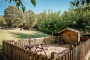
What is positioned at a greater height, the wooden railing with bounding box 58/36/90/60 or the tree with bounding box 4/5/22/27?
the tree with bounding box 4/5/22/27

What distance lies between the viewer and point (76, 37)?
39.1 ft

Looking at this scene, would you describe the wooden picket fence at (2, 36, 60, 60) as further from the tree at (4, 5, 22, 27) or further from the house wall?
the tree at (4, 5, 22, 27)

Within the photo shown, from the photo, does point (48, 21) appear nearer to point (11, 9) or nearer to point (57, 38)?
point (57, 38)

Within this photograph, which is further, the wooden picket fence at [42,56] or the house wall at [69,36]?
the house wall at [69,36]

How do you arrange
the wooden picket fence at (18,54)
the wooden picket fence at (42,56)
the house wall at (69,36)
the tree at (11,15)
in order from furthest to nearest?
the tree at (11,15)
the house wall at (69,36)
the wooden picket fence at (18,54)
the wooden picket fence at (42,56)

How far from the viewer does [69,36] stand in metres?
12.9

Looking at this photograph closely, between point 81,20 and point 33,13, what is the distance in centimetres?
2292

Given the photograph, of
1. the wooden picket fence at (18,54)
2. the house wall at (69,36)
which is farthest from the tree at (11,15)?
the wooden picket fence at (18,54)

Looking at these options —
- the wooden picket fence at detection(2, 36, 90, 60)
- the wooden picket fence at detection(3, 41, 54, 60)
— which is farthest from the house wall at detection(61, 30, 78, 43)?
the wooden picket fence at detection(3, 41, 54, 60)

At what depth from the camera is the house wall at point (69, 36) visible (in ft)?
40.3

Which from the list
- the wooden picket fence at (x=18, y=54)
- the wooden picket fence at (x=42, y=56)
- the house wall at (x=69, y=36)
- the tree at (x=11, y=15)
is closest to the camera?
the wooden picket fence at (x=42, y=56)

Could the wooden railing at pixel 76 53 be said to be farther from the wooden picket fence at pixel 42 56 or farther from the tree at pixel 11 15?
the tree at pixel 11 15

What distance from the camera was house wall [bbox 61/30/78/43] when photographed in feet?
40.3

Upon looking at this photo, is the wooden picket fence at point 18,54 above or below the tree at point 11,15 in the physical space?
below
